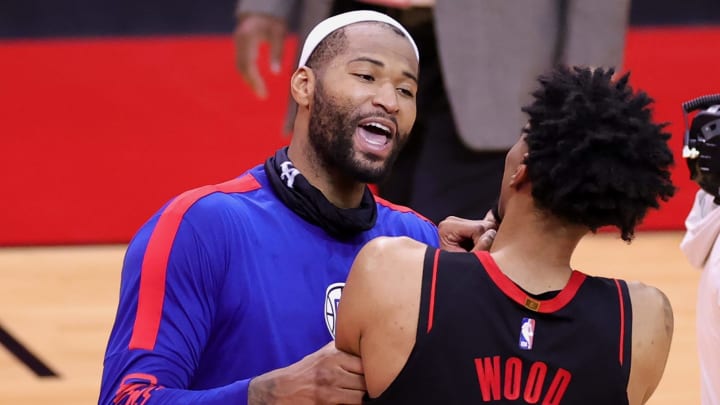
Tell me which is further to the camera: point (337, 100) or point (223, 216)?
point (337, 100)

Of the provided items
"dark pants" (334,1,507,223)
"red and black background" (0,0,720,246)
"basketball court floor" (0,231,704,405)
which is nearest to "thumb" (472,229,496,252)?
"dark pants" (334,1,507,223)

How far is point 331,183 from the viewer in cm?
234

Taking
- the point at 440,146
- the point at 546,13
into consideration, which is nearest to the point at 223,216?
the point at 440,146

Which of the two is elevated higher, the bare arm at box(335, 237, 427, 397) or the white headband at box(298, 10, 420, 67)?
the white headband at box(298, 10, 420, 67)

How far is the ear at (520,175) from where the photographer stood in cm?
190

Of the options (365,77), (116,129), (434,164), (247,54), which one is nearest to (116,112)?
(116,129)

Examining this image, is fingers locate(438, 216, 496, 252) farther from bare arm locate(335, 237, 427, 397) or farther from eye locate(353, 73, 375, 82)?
bare arm locate(335, 237, 427, 397)

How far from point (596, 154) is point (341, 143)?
60 centimetres

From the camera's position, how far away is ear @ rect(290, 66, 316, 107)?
2398 mm

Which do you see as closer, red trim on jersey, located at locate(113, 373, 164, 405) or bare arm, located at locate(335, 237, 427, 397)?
bare arm, located at locate(335, 237, 427, 397)

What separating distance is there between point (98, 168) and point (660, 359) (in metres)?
4.34

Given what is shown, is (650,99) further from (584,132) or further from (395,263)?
(395,263)

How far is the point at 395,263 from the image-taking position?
1.84 meters

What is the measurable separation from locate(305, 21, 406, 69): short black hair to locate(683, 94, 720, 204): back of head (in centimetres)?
65
